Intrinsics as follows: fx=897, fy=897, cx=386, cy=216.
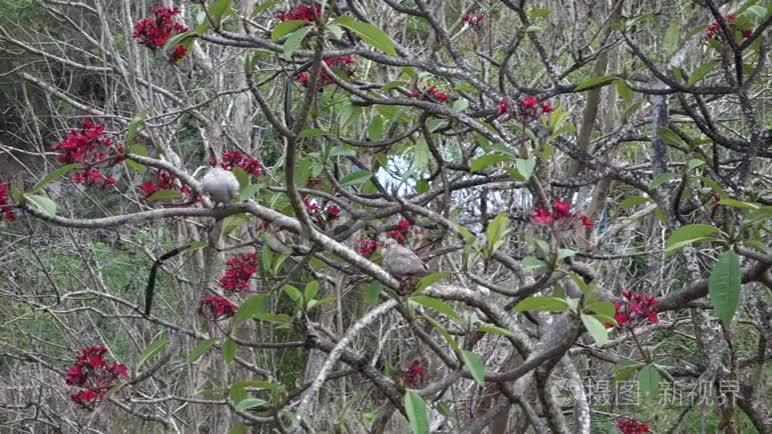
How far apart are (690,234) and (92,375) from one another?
1.63 m

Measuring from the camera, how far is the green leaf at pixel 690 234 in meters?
1.59

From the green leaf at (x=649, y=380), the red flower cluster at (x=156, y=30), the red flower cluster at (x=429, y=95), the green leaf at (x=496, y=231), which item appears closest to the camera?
the green leaf at (x=496, y=231)

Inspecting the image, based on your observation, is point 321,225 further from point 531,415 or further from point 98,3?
point 98,3

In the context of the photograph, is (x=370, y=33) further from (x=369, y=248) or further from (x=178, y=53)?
(x=178, y=53)

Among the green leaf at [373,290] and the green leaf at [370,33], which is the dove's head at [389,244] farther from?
the green leaf at [370,33]

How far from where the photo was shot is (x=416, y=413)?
5.42 ft

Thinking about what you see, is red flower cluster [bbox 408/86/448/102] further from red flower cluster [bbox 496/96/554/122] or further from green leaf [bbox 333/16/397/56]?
green leaf [bbox 333/16/397/56]

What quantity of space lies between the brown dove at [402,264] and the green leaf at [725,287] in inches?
23.4

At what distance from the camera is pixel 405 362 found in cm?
401

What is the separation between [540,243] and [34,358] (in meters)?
3.53

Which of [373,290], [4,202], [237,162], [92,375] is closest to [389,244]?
[373,290]

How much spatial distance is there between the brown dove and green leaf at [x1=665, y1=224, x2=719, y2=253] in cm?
53

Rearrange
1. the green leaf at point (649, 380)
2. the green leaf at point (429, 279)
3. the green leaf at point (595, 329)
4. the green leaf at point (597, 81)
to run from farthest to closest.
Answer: the green leaf at point (597, 81)
the green leaf at point (649, 380)
the green leaf at point (429, 279)
the green leaf at point (595, 329)

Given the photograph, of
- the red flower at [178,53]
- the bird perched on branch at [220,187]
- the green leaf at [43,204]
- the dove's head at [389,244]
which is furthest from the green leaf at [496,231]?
the red flower at [178,53]
